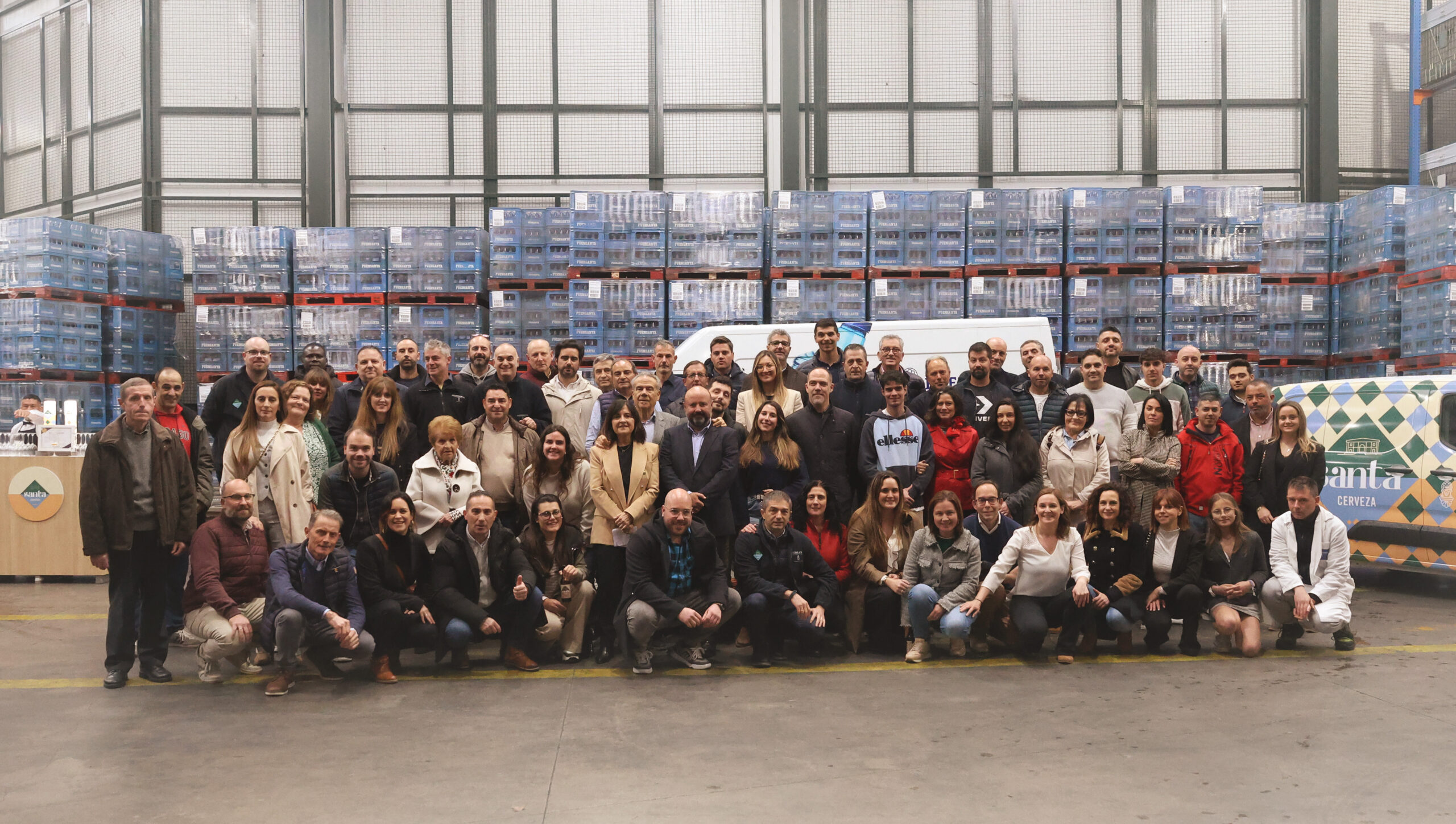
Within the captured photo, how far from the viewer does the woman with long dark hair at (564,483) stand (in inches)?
283

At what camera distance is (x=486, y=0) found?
16594mm

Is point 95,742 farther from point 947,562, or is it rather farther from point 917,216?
point 917,216

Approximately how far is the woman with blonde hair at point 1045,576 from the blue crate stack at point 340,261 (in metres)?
9.61

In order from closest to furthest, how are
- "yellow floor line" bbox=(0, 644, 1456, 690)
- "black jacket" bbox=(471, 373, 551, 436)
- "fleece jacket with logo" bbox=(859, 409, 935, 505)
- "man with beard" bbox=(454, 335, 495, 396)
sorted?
"yellow floor line" bbox=(0, 644, 1456, 690), "fleece jacket with logo" bbox=(859, 409, 935, 505), "black jacket" bbox=(471, 373, 551, 436), "man with beard" bbox=(454, 335, 495, 396)

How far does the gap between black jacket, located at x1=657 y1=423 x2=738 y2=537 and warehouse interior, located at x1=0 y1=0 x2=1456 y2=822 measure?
1.02 meters

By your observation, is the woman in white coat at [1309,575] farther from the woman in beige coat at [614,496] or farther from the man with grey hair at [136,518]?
the man with grey hair at [136,518]

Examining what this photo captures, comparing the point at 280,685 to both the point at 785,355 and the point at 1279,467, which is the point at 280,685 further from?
the point at 1279,467

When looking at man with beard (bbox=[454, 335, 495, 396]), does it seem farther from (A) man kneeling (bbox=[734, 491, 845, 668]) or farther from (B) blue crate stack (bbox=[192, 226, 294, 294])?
(B) blue crate stack (bbox=[192, 226, 294, 294])

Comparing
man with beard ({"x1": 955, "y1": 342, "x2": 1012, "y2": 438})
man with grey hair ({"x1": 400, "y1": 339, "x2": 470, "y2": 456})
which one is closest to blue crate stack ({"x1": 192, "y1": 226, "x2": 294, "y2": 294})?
man with grey hair ({"x1": 400, "y1": 339, "x2": 470, "y2": 456})

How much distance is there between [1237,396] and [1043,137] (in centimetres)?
847

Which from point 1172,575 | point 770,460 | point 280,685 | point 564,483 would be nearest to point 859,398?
point 770,460

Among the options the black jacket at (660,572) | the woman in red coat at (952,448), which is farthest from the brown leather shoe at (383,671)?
the woman in red coat at (952,448)

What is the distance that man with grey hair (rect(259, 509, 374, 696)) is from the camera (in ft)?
20.4

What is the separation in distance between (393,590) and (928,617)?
3.43 m
